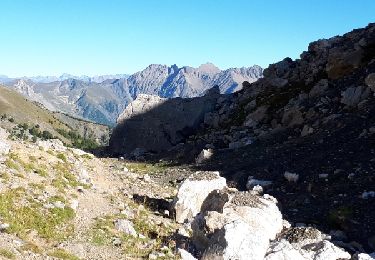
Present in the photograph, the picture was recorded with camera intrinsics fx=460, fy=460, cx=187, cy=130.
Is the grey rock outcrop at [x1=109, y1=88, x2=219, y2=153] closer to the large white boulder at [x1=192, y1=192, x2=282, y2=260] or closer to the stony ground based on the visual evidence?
the stony ground

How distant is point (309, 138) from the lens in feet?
140

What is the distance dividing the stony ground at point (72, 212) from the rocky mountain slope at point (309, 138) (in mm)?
8475

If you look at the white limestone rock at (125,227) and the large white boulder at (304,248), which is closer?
the large white boulder at (304,248)

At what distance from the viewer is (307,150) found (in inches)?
1558

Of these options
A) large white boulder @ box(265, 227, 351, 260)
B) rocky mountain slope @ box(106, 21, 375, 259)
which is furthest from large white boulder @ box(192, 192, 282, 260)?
rocky mountain slope @ box(106, 21, 375, 259)

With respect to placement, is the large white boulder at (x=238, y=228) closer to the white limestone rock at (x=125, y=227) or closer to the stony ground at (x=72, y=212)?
the stony ground at (x=72, y=212)

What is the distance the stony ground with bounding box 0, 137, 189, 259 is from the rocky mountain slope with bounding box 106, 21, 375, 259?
8.48 metres

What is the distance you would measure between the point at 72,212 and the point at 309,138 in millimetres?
25610

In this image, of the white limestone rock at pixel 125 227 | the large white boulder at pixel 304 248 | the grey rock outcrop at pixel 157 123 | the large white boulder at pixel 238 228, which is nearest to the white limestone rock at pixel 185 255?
the large white boulder at pixel 238 228

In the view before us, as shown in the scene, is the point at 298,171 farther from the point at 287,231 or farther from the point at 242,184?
the point at 287,231

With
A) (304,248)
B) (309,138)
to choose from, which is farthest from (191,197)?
(309,138)

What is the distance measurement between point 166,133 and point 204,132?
5.78 meters

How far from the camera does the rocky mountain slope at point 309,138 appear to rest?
Result: 92.8 ft

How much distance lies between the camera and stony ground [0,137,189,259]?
65.5ft
